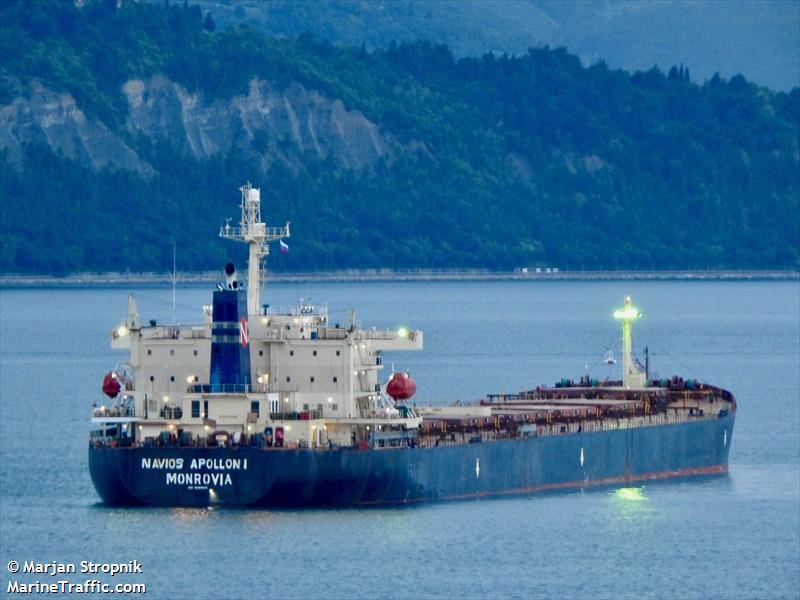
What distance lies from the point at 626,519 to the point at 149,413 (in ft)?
43.9

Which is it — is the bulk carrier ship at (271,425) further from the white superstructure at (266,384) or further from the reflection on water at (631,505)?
the reflection on water at (631,505)

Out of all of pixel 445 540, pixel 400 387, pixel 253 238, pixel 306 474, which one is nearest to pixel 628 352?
pixel 253 238

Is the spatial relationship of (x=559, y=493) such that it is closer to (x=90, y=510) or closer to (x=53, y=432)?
(x=90, y=510)

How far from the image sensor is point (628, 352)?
331 feet

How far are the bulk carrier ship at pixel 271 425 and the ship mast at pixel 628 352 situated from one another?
17.0 meters

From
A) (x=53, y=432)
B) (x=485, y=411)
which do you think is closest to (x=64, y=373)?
(x=53, y=432)

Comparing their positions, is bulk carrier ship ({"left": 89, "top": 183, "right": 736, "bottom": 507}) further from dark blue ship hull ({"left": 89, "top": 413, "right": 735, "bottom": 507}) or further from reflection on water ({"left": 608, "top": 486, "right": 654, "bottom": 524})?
reflection on water ({"left": 608, "top": 486, "right": 654, "bottom": 524})

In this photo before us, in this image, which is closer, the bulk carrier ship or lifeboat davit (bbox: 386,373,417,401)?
the bulk carrier ship

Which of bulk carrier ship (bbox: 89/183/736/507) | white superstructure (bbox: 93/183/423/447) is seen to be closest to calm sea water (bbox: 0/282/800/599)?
bulk carrier ship (bbox: 89/183/736/507)

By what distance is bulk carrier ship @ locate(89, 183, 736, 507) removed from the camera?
74.1 metres

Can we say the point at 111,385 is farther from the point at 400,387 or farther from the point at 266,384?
the point at 400,387

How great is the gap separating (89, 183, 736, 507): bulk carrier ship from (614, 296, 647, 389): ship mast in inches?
667

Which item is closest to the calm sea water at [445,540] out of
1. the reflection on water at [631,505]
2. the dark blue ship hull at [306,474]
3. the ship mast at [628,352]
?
the reflection on water at [631,505]

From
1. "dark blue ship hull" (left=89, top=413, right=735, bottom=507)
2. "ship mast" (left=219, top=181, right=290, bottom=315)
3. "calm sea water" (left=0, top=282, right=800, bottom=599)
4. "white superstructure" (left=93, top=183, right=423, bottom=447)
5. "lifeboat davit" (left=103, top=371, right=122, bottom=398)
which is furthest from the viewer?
"ship mast" (left=219, top=181, right=290, bottom=315)
